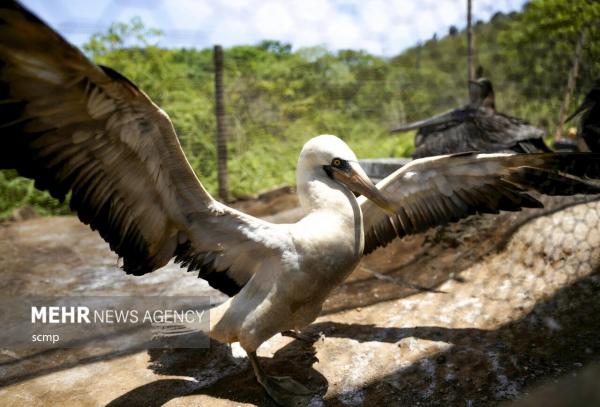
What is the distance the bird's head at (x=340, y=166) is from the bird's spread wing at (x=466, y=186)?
0.32m

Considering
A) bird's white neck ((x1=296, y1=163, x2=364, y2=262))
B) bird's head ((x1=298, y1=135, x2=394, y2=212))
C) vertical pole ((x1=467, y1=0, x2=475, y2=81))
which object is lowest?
bird's white neck ((x1=296, y1=163, x2=364, y2=262))

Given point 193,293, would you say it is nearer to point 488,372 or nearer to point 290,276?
point 290,276

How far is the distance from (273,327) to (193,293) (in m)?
1.77

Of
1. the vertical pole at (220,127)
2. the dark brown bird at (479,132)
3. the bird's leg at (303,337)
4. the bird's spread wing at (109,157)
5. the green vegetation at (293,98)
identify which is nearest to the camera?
the bird's spread wing at (109,157)

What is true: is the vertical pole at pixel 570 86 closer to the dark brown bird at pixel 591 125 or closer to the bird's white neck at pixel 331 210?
the dark brown bird at pixel 591 125

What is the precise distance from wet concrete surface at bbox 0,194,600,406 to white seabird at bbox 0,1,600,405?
38 centimetres

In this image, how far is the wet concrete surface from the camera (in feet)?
8.06

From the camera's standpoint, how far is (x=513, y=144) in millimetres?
4969

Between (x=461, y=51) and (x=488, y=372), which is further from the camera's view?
(x=461, y=51)

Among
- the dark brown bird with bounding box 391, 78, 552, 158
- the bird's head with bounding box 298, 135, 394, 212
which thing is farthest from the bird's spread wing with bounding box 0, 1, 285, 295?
the dark brown bird with bounding box 391, 78, 552, 158

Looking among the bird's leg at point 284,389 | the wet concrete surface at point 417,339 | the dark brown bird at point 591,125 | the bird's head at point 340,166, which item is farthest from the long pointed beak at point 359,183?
the dark brown bird at point 591,125

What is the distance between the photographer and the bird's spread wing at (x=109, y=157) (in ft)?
5.80

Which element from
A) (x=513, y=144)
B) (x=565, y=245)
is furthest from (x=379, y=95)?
(x=565, y=245)

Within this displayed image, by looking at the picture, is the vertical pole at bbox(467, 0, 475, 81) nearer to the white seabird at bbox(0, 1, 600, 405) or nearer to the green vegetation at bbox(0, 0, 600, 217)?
the green vegetation at bbox(0, 0, 600, 217)
